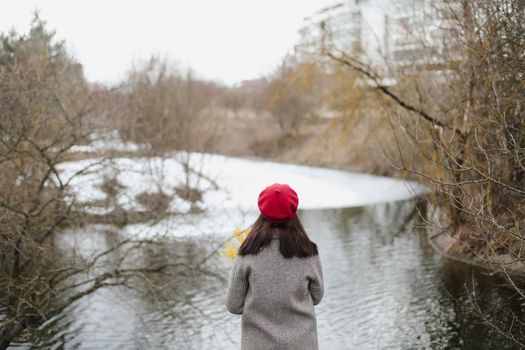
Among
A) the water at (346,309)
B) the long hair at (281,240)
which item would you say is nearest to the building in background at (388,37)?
the water at (346,309)

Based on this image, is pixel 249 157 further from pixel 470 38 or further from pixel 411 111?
pixel 470 38

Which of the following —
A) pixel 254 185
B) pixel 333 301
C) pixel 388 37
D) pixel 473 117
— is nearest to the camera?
pixel 473 117

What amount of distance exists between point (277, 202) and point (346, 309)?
7306 millimetres

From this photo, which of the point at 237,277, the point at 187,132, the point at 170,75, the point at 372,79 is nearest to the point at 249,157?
the point at 170,75

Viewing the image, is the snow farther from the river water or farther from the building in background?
the building in background

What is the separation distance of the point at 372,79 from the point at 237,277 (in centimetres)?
1112

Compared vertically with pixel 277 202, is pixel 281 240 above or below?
below

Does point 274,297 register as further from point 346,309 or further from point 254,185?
point 254,185

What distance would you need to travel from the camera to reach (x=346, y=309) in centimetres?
980

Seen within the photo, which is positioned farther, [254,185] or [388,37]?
[254,185]

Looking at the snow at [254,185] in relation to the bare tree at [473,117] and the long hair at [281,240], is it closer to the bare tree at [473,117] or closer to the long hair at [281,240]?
the bare tree at [473,117]

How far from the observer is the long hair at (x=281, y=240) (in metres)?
2.97

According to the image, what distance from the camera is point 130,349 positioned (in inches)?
333

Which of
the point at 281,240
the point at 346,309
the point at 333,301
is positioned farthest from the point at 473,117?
the point at 333,301
